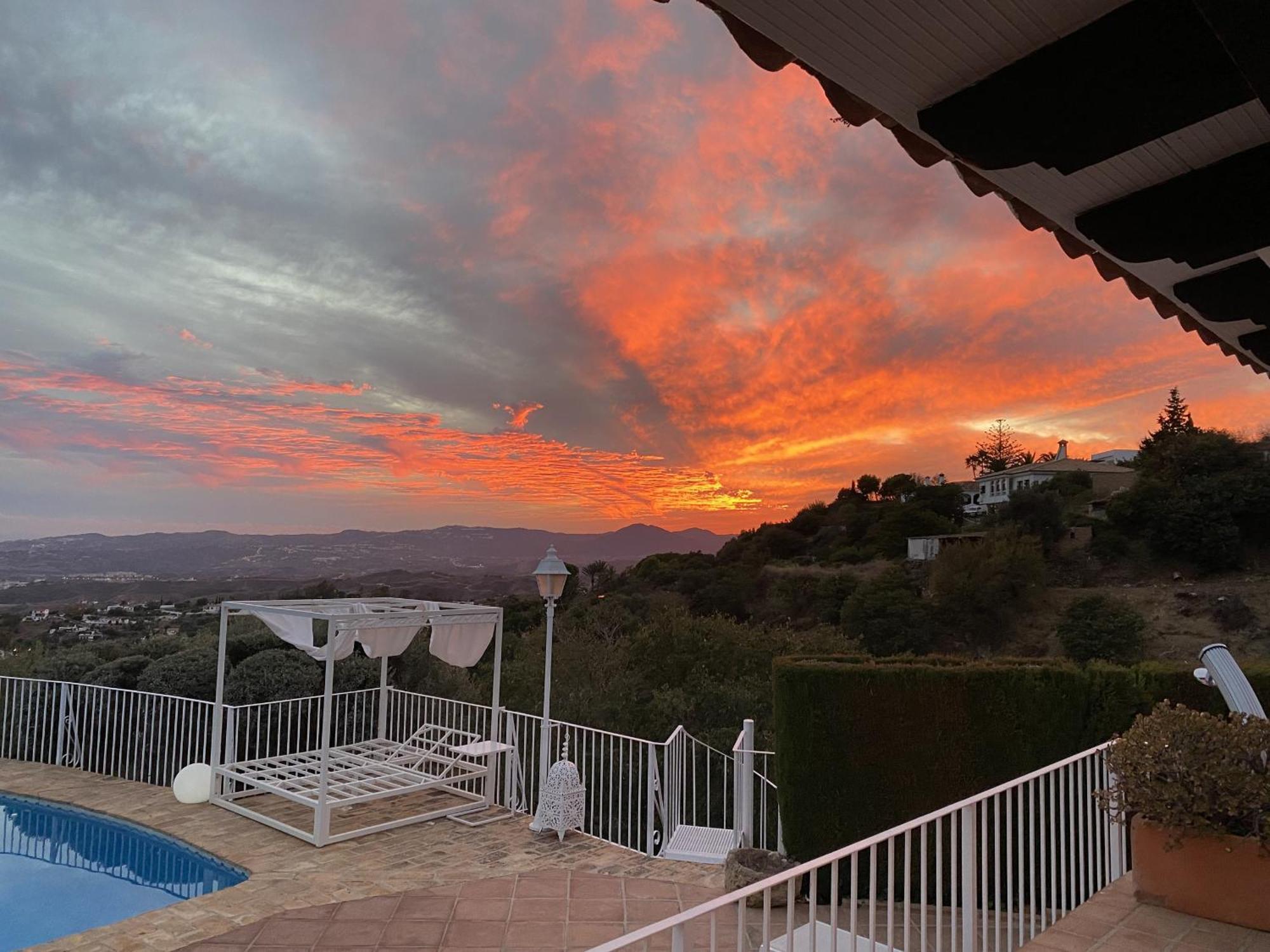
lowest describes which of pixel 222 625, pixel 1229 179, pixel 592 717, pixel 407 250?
pixel 592 717

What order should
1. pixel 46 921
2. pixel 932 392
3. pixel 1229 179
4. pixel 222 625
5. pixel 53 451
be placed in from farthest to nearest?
1. pixel 932 392
2. pixel 53 451
3. pixel 222 625
4. pixel 46 921
5. pixel 1229 179

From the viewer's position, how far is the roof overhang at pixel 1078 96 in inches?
49.8

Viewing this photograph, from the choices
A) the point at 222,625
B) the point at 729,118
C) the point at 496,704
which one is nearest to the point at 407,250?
the point at 729,118

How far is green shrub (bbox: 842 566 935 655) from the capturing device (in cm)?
2616

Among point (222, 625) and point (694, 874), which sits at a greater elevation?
point (222, 625)

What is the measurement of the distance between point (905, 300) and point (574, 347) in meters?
5.14

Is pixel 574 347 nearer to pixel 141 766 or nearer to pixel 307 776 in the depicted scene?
pixel 307 776

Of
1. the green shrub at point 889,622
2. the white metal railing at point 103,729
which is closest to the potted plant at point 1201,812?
the white metal railing at point 103,729

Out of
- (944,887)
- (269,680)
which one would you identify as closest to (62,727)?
(269,680)

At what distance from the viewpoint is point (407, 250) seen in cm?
1053

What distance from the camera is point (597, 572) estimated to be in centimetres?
3116

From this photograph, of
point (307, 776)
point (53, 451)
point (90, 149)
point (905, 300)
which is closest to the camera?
point (307, 776)

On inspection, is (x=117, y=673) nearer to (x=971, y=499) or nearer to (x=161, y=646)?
(x=161, y=646)

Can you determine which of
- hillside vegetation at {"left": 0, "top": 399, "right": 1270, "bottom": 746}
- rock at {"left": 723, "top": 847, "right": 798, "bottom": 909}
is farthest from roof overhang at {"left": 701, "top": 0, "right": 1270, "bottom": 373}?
hillside vegetation at {"left": 0, "top": 399, "right": 1270, "bottom": 746}
